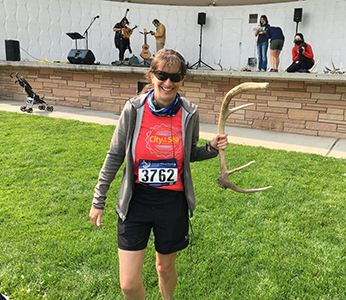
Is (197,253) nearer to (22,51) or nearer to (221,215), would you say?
(221,215)

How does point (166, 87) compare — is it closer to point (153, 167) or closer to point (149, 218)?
point (153, 167)

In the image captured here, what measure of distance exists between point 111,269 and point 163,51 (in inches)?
73.5

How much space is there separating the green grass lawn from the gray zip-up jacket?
0.99 m

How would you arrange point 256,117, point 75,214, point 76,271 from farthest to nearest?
point 256,117, point 75,214, point 76,271

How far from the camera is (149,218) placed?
1.85m

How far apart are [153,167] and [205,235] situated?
1685mm

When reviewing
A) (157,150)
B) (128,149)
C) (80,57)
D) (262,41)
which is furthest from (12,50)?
(157,150)

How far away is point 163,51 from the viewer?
5.99 feet

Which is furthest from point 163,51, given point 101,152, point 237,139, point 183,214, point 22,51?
point 22,51

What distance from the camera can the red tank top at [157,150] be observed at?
181 cm

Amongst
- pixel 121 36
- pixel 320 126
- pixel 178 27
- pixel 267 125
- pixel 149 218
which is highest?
pixel 178 27

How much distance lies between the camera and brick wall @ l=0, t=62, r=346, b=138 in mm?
7598

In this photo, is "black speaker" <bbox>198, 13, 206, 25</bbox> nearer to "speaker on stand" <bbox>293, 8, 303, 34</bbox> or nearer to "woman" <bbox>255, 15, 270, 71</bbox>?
"speaker on stand" <bbox>293, 8, 303, 34</bbox>

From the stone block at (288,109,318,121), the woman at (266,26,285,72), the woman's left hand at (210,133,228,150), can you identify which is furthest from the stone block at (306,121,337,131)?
the woman's left hand at (210,133,228,150)
